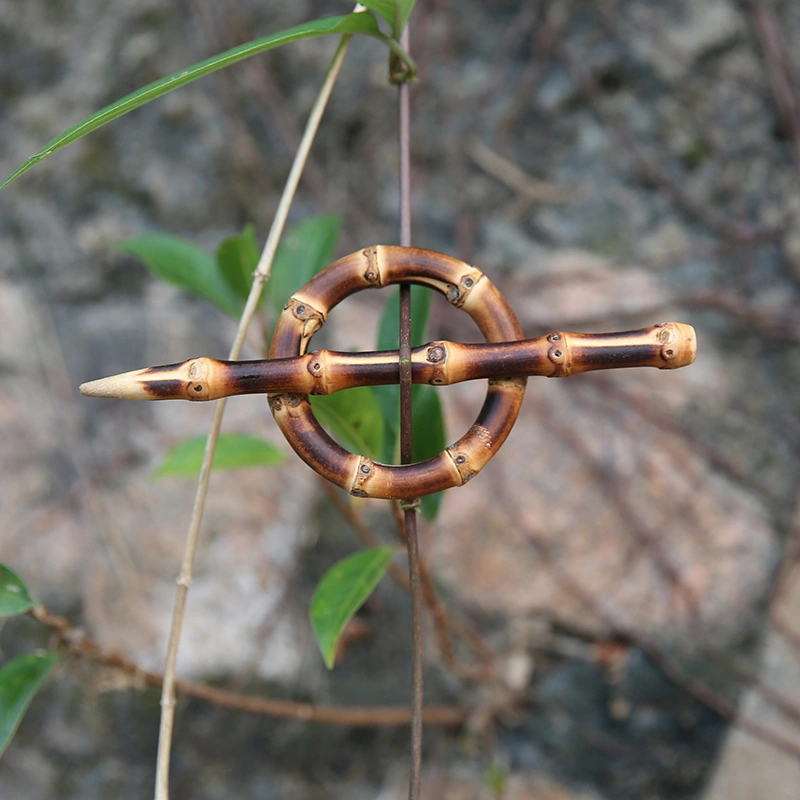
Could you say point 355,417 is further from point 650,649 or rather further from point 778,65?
point 778,65

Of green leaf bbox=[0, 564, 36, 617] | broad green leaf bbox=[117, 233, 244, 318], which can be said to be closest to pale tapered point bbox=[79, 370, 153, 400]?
green leaf bbox=[0, 564, 36, 617]

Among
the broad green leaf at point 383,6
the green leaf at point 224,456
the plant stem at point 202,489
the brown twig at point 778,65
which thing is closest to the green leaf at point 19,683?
the plant stem at point 202,489

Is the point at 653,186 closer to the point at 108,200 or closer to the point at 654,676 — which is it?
the point at 654,676

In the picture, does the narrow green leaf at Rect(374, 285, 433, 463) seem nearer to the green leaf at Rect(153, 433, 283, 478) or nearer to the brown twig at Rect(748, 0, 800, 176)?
the green leaf at Rect(153, 433, 283, 478)

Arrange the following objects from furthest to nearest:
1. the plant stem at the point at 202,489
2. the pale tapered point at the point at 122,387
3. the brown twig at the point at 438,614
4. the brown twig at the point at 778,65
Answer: the brown twig at the point at 778,65 → the brown twig at the point at 438,614 → the plant stem at the point at 202,489 → the pale tapered point at the point at 122,387

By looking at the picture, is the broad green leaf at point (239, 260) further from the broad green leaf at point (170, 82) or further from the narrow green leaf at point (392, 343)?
the broad green leaf at point (170, 82)
